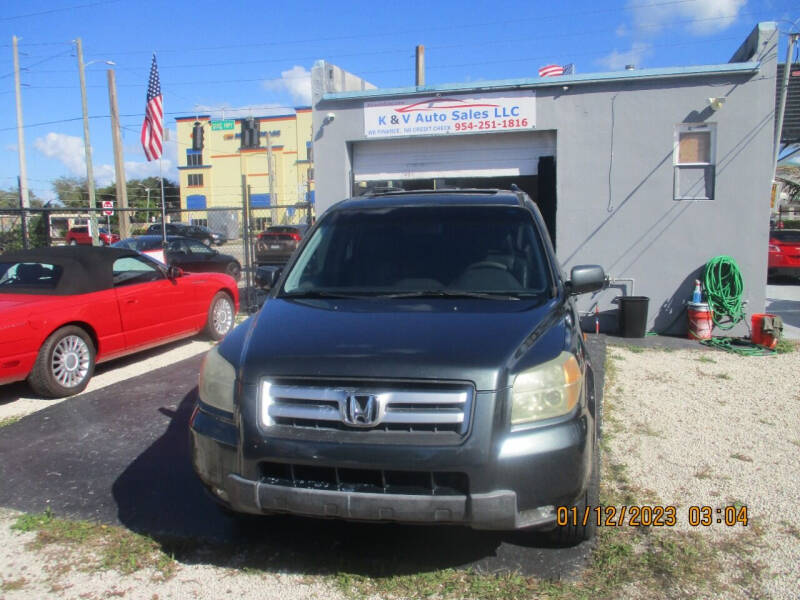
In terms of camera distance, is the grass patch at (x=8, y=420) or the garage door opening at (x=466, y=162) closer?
the grass patch at (x=8, y=420)

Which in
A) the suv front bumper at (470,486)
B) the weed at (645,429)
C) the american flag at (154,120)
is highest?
the american flag at (154,120)

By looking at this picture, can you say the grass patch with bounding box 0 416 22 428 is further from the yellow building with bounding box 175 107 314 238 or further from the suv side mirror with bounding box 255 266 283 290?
the yellow building with bounding box 175 107 314 238

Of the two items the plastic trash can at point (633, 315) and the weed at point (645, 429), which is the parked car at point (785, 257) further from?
the weed at point (645, 429)

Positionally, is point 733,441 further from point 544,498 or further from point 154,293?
point 154,293

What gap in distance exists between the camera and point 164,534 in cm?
375

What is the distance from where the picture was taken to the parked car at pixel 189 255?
1672 centimetres

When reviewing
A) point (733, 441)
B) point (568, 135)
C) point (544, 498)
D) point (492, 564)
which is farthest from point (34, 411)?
point (568, 135)

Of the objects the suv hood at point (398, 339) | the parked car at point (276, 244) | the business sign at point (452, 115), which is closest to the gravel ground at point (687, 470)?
the suv hood at point (398, 339)

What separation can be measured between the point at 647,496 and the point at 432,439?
6.79ft

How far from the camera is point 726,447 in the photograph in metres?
5.04

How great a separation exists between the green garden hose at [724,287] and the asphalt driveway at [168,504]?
23.4 feet

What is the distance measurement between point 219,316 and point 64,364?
9.89ft

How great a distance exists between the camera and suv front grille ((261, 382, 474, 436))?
2.83m
